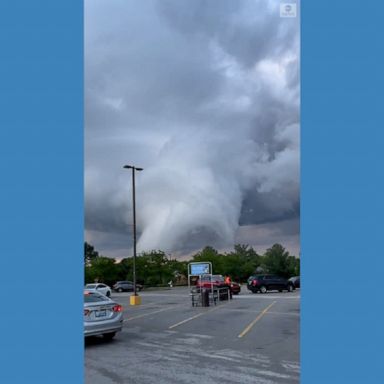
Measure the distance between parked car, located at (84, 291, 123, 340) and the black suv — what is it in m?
1.57

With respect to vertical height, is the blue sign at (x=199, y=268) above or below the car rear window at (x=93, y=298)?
above

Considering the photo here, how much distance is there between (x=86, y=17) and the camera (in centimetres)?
429

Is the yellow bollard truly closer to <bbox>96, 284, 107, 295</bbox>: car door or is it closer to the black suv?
<bbox>96, 284, 107, 295</bbox>: car door

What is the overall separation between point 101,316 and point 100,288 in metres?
0.96

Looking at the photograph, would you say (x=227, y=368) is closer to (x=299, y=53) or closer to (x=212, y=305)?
(x=299, y=53)

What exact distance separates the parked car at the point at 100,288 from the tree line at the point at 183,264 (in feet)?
0.45

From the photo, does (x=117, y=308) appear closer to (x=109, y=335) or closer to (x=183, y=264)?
(x=109, y=335)

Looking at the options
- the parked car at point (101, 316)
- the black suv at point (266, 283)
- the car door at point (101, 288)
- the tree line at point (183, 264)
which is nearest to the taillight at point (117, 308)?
the parked car at point (101, 316)

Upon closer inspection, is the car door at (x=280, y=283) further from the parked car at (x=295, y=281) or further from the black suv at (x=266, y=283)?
the parked car at (x=295, y=281)

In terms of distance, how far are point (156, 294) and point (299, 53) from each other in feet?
9.80

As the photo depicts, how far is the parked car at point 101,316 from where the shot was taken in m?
5.23

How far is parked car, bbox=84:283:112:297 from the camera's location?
4.56 m

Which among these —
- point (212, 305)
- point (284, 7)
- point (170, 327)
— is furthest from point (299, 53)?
point (212, 305)

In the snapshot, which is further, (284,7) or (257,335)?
(257,335)
